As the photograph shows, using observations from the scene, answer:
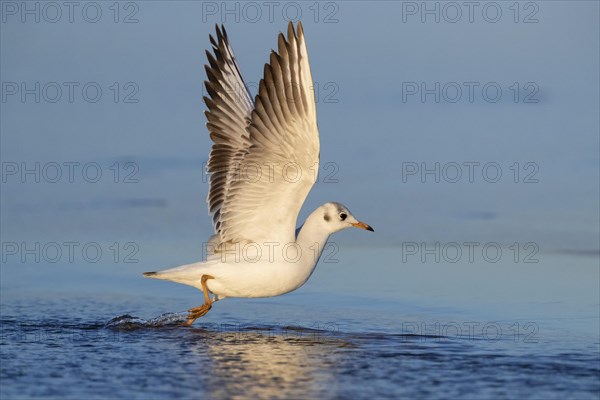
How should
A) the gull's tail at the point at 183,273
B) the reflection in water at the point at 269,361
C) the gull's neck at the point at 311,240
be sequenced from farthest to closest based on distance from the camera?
the gull's tail at the point at 183,273, the gull's neck at the point at 311,240, the reflection in water at the point at 269,361

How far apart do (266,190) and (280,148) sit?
403mm

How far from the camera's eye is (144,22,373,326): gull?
10016 mm

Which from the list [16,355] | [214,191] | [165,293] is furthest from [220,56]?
[16,355]

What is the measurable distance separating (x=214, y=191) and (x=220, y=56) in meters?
1.39

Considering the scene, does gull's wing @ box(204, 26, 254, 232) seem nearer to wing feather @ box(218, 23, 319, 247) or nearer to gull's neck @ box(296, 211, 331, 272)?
wing feather @ box(218, 23, 319, 247)

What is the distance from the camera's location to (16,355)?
949cm

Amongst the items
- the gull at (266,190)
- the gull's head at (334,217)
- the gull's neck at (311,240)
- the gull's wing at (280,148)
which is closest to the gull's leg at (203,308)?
the gull at (266,190)

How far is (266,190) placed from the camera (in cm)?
1032

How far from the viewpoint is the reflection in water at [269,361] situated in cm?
852

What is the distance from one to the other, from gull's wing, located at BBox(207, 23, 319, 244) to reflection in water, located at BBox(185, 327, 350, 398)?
80 cm

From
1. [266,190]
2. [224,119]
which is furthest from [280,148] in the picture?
[224,119]

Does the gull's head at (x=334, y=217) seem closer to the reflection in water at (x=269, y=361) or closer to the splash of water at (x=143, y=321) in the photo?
the reflection in water at (x=269, y=361)

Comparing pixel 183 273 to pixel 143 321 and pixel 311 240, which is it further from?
pixel 311 240

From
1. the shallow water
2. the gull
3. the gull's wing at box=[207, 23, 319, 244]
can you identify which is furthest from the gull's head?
the shallow water
